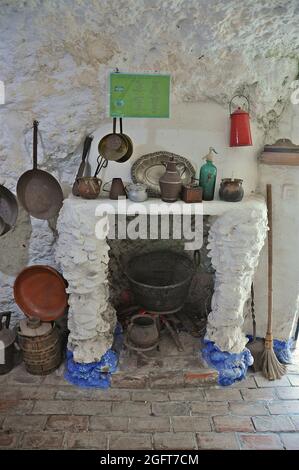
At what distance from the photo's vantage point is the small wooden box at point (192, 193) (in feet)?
8.23

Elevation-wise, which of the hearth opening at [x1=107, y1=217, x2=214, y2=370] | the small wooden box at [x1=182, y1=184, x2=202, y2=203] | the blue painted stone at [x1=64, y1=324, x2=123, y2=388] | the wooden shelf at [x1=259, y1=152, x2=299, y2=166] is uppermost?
the wooden shelf at [x1=259, y1=152, x2=299, y2=166]

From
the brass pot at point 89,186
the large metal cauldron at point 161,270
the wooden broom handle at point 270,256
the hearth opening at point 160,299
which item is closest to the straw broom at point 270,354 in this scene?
the wooden broom handle at point 270,256

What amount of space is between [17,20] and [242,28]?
148cm

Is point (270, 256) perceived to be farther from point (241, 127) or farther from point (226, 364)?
point (241, 127)

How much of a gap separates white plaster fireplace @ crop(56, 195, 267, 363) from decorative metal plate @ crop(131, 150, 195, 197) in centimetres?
20

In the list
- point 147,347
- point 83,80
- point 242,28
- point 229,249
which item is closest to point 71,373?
point 147,347

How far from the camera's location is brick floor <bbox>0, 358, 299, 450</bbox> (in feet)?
7.77

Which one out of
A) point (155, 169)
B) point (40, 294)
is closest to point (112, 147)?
point (155, 169)

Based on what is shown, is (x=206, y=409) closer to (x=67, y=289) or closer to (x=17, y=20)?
(x=67, y=289)

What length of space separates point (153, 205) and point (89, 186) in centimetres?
48

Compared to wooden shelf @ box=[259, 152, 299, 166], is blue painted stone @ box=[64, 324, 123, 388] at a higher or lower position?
lower

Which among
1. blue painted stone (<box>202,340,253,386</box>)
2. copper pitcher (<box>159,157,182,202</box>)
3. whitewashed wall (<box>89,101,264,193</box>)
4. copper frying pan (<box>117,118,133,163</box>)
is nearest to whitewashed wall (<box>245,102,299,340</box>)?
whitewashed wall (<box>89,101,264,193</box>)

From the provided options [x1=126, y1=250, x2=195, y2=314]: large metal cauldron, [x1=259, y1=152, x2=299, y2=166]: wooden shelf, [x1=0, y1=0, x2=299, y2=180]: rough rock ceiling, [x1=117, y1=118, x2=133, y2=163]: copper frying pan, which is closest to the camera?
[x1=0, y1=0, x2=299, y2=180]: rough rock ceiling

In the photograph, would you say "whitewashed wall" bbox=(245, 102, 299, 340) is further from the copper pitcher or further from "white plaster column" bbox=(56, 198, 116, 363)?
"white plaster column" bbox=(56, 198, 116, 363)
